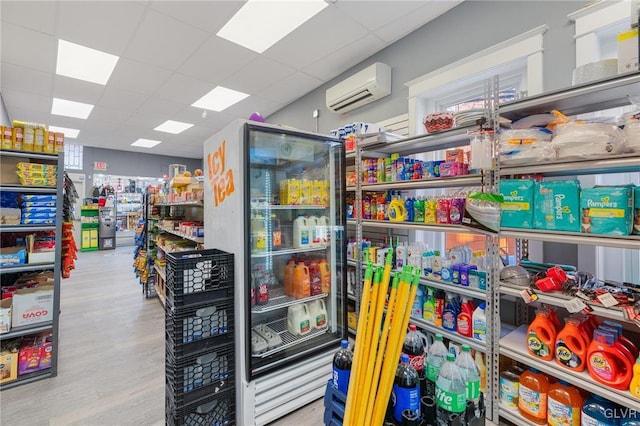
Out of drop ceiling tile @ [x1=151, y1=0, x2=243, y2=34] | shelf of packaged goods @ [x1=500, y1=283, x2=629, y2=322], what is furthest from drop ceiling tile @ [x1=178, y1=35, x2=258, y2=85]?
shelf of packaged goods @ [x1=500, y1=283, x2=629, y2=322]

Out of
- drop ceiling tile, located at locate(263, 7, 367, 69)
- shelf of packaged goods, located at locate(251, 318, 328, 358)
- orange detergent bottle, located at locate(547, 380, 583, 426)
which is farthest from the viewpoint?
drop ceiling tile, located at locate(263, 7, 367, 69)

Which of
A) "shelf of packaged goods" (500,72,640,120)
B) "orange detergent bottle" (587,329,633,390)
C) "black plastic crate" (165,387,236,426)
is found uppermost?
"shelf of packaged goods" (500,72,640,120)

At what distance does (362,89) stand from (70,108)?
5.98 meters

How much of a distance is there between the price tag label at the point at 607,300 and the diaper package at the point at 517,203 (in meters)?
0.47

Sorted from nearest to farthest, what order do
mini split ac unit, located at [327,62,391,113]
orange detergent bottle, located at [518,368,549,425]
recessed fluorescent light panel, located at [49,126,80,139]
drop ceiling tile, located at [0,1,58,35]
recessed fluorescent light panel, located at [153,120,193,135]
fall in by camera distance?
orange detergent bottle, located at [518,368,549,425], drop ceiling tile, located at [0,1,58,35], mini split ac unit, located at [327,62,391,113], recessed fluorescent light panel, located at [153,120,193,135], recessed fluorescent light panel, located at [49,126,80,139]

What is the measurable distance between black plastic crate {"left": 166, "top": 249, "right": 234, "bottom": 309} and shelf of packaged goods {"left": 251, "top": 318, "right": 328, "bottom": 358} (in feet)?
1.85

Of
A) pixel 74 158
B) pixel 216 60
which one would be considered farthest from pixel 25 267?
pixel 74 158

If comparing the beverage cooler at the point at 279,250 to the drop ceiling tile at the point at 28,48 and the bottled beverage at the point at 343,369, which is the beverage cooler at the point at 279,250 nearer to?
the bottled beverage at the point at 343,369

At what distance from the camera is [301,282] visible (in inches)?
95.8

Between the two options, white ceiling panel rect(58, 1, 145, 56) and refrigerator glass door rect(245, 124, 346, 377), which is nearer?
refrigerator glass door rect(245, 124, 346, 377)

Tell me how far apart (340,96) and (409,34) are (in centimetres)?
109

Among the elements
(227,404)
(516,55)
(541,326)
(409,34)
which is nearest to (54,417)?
(227,404)

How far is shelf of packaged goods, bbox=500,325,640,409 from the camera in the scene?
1.40 meters

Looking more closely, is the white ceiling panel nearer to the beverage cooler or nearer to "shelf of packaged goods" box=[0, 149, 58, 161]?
"shelf of packaged goods" box=[0, 149, 58, 161]
